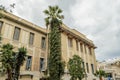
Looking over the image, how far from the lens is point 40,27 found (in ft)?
75.8

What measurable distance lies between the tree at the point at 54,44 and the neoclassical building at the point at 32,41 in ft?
9.61

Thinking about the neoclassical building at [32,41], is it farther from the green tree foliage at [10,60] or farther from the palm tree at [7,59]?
the palm tree at [7,59]

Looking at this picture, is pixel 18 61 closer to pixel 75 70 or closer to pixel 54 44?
pixel 54 44

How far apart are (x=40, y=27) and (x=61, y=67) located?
8.56m

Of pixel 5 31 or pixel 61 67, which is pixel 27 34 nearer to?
pixel 5 31

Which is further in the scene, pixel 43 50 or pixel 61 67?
pixel 43 50

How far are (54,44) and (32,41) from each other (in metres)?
4.25

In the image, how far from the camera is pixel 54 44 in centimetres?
1891

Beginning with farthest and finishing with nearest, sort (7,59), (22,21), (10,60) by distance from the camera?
1. (22,21)
2. (10,60)
3. (7,59)

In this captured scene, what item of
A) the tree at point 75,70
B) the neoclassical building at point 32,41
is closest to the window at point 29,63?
the neoclassical building at point 32,41

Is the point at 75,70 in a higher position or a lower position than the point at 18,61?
lower

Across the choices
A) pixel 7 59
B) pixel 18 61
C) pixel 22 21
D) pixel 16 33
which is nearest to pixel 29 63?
pixel 18 61

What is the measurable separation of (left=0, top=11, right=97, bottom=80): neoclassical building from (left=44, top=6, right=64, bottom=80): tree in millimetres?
2928

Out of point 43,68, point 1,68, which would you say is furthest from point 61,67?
point 1,68
